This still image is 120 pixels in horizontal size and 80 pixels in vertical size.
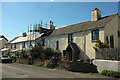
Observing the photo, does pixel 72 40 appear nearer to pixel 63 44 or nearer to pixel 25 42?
pixel 63 44

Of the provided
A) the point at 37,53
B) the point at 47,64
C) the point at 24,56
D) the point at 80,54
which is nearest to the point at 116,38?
the point at 80,54

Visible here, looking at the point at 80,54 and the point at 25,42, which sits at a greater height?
the point at 25,42

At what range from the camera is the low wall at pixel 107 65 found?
40.0 feet

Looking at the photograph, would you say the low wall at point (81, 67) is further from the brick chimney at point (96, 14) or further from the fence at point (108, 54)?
the brick chimney at point (96, 14)

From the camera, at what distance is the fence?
13.1 metres

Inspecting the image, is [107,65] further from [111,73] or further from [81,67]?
[81,67]

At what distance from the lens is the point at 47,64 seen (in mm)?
18250

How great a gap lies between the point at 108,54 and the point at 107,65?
140cm

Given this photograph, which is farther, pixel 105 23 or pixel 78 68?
pixel 105 23

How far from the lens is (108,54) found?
45.2 feet

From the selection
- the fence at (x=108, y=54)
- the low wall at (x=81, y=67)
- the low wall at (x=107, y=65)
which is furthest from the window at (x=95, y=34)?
the low wall at (x=81, y=67)

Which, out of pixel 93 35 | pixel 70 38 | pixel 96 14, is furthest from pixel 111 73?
pixel 96 14

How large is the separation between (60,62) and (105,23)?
8.35m

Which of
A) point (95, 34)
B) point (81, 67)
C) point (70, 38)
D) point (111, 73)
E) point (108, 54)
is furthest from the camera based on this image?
point (70, 38)
